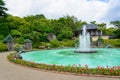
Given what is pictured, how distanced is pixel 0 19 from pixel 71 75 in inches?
1361

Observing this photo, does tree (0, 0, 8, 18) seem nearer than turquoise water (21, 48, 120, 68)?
No

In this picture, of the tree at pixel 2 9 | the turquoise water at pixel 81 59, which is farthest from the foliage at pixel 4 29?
the turquoise water at pixel 81 59

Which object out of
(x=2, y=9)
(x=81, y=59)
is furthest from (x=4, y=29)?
(x=81, y=59)

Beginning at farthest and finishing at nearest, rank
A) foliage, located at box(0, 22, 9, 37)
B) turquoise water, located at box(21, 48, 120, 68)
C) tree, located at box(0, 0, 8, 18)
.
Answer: tree, located at box(0, 0, 8, 18) < foliage, located at box(0, 22, 9, 37) < turquoise water, located at box(21, 48, 120, 68)

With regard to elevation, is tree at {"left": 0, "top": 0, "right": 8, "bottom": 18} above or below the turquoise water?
above

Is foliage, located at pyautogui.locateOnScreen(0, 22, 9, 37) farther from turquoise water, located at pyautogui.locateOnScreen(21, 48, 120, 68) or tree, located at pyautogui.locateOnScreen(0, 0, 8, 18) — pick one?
turquoise water, located at pyautogui.locateOnScreen(21, 48, 120, 68)

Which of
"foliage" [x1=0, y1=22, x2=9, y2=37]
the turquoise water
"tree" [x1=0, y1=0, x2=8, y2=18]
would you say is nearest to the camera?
the turquoise water

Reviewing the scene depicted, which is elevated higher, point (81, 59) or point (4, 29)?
point (4, 29)

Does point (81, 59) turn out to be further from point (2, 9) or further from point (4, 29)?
point (2, 9)

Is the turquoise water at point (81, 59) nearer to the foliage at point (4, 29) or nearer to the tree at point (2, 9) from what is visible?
the foliage at point (4, 29)

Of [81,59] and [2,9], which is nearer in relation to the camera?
[81,59]

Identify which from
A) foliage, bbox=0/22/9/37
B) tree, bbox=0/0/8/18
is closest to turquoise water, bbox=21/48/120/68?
foliage, bbox=0/22/9/37

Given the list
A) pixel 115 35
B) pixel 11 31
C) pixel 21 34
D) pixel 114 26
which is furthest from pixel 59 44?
pixel 114 26

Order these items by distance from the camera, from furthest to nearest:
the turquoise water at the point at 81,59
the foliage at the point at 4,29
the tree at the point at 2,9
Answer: the tree at the point at 2,9
the foliage at the point at 4,29
the turquoise water at the point at 81,59
